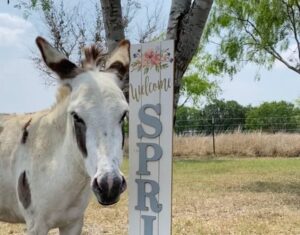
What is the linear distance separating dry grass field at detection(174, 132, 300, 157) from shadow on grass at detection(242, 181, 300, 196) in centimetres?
897

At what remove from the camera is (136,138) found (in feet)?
11.6

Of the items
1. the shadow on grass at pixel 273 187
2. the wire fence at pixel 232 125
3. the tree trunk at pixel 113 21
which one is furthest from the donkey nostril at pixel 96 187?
the wire fence at pixel 232 125

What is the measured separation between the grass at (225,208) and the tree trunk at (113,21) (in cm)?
→ 221

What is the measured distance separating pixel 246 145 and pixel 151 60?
1715 cm

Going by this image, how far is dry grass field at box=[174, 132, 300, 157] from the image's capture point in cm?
1997

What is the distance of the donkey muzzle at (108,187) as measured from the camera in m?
2.33

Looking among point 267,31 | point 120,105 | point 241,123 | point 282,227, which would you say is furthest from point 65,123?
point 241,123

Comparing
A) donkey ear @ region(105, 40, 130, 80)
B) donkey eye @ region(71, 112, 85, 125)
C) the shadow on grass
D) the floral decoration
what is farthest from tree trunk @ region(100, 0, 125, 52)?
A: the shadow on grass

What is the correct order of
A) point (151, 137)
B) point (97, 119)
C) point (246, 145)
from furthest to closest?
point (246, 145) → point (151, 137) → point (97, 119)

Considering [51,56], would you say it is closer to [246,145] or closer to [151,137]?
[151,137]

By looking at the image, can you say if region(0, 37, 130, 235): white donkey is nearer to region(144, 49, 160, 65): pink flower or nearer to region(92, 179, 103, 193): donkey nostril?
region(92, 179, 103, 193): donkey nostril

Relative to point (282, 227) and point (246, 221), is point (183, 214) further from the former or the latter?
point (282, 227)

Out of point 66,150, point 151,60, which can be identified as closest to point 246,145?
point 151,60

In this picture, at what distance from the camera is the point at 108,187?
2332 mm
